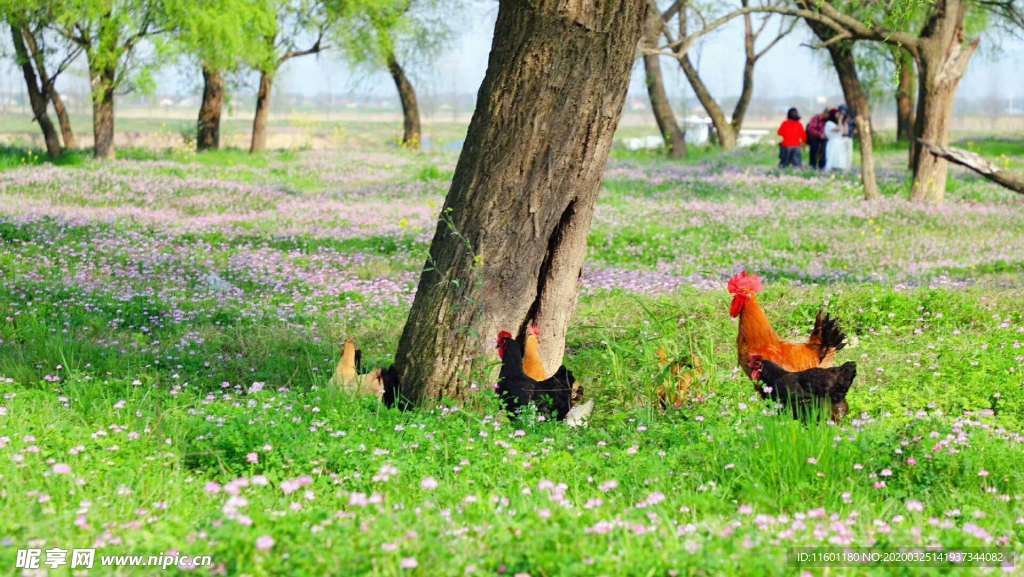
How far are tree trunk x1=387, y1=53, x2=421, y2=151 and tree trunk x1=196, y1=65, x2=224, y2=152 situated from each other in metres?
8.41

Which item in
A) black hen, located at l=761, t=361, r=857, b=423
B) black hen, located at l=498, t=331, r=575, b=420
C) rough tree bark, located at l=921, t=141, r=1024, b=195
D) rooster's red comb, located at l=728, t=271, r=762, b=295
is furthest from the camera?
rough tree bark, located at l=921, t=141, r=1024, b=195

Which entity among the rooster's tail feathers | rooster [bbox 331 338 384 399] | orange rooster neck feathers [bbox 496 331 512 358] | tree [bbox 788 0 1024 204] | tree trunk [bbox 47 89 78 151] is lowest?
rooster [bbox 331 338 384 399]

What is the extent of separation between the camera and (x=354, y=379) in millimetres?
7207

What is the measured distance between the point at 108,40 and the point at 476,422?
25901 mm

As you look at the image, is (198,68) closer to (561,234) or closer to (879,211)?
(879,211)

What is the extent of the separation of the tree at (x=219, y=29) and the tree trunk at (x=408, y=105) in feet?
29.3

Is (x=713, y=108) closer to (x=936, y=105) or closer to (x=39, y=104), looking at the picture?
(x=936, y=105)

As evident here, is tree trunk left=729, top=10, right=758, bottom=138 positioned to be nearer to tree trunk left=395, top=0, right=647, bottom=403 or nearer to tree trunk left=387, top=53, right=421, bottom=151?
tree trunk left=387, top=53, right=421, bottom=151

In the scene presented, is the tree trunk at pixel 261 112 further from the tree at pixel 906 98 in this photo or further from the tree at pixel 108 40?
the tree at pixel 906 98

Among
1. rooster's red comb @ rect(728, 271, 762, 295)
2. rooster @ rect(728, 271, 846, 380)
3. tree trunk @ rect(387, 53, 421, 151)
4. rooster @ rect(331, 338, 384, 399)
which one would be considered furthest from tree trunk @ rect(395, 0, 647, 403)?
tree trunk @ rect(387, 53, 421, 151)

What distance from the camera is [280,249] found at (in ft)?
48.6

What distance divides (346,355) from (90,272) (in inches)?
232

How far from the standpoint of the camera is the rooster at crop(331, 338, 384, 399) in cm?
705

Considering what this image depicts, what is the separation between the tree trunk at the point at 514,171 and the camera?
6.75 meters
